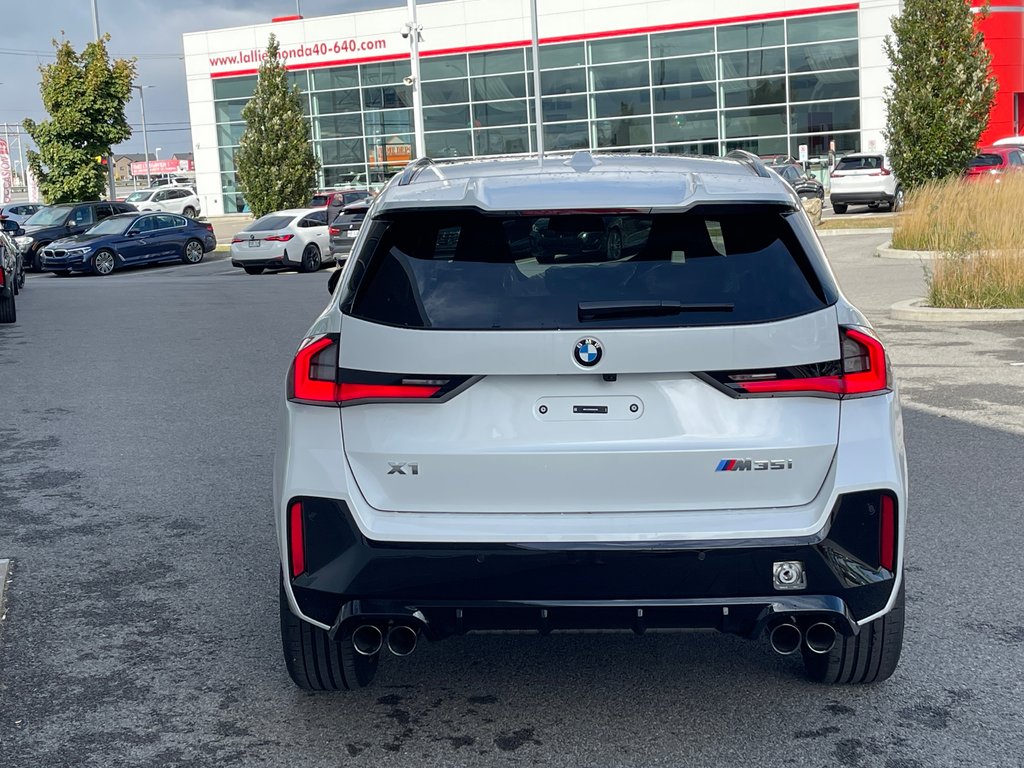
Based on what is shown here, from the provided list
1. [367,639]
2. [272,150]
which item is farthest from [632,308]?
[272,150]

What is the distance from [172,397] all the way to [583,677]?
7497 mm

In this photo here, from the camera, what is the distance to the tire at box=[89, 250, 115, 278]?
32.0 meters

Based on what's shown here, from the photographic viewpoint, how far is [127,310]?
2080cm

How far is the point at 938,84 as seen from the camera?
28.3 meters

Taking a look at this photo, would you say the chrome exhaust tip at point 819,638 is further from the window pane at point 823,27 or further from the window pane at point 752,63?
the window pane at point 823,27

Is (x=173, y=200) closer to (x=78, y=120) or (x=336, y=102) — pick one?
(x=336, y=102)

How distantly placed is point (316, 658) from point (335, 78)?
56306 millimetres

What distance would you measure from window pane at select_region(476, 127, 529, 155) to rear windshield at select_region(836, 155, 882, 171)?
58.5 ft

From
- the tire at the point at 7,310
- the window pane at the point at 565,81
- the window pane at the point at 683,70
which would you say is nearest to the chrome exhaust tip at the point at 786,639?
the tire at the point at 7,310

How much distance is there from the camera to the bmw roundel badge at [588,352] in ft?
12.0

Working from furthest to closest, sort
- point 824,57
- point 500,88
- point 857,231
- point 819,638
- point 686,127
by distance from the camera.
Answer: point 500,88, point 686,127, point 824,57, point 857,231, point 819,638

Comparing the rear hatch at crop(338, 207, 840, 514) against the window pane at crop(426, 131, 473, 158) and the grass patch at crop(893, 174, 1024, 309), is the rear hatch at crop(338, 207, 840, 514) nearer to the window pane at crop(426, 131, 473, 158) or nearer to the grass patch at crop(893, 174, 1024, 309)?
the grass patch at crop(893, 174, 1024, 309)

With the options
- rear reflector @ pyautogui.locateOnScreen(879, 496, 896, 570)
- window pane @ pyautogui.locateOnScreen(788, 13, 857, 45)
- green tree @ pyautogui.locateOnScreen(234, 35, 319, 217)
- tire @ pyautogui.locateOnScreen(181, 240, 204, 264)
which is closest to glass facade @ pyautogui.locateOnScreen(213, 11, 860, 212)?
window pane @ pyautogui.locateOnScreen(788, 13, 857, 45)

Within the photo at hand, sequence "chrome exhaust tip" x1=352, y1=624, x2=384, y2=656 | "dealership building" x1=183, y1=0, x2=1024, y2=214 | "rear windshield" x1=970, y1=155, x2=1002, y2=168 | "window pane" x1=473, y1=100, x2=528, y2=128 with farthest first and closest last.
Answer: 1. "window pane" x1=473, y1=100, x2=528, y2=128
2. "dealership building" x1=183, y1=0, x2=1024, y2=214
3. "rear windshield" x1=970, y1=155, x2=1002, y2=168
4. "chrome exhaust tip" x1=352, y1=624, x2=384, y2=656
